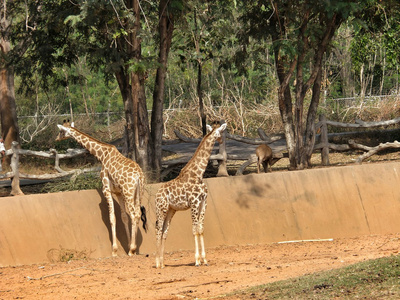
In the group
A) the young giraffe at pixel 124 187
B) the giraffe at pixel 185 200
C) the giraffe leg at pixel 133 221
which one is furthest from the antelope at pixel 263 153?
the giraffe at pixel 185 200

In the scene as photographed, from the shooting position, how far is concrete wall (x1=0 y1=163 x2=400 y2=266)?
14.0 m

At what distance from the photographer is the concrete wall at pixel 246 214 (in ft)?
45.9

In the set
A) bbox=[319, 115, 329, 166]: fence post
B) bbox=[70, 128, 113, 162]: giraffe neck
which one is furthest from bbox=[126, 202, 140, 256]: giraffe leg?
bbox=[319, 115, 329, 166]: fence post

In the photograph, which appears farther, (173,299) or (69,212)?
(69,212)

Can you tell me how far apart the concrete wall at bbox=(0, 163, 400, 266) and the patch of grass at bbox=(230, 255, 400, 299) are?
14.8 ft

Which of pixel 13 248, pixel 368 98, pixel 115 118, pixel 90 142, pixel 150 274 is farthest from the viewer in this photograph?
pixel 115 118

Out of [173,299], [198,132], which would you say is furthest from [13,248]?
[198,132]

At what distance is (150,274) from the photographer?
1185 centimetres

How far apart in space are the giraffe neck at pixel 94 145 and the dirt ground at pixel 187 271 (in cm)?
226

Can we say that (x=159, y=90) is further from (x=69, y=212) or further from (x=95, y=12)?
(x=69, y=212)

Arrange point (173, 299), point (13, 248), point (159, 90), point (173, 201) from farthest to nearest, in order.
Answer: point (159, 90) < point (13, 248) < point (173, 201) < point (173, 299)

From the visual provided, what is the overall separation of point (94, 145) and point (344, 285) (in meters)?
7.71

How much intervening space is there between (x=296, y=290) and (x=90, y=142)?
7.50 metres

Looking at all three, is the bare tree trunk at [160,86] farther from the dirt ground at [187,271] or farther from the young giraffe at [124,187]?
the dirt ground at [187,271]
